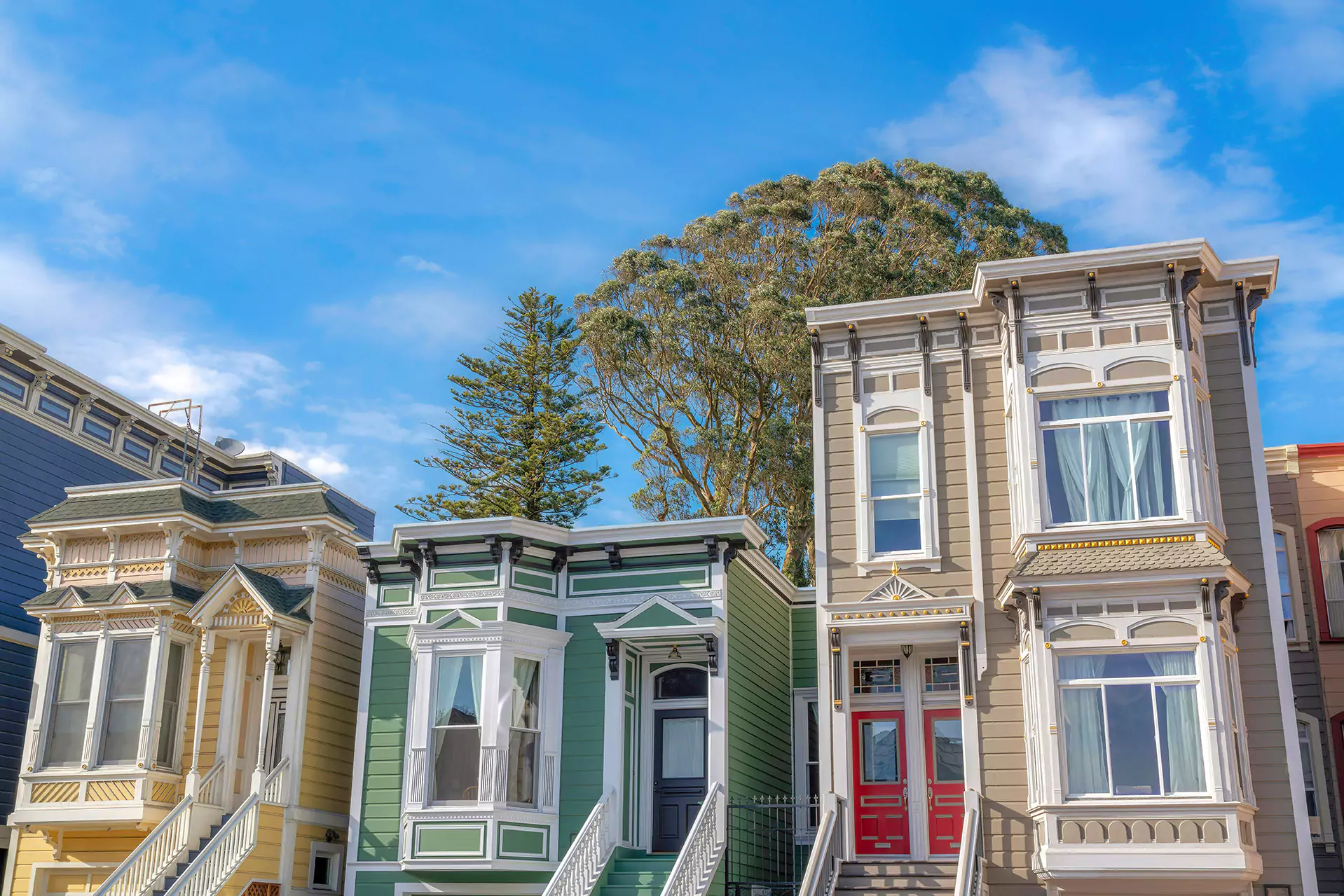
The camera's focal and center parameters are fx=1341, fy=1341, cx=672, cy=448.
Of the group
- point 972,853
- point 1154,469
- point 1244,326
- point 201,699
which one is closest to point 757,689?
point 972,853

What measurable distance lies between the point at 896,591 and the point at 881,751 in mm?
2354

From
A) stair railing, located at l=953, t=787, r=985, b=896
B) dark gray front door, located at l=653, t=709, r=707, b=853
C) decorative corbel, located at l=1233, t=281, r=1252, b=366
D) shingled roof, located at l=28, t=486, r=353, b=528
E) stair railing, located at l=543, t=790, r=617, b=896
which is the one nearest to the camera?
stair railing, located at l=953, t=787, r=985, b=896

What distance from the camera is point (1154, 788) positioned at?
50.2ft

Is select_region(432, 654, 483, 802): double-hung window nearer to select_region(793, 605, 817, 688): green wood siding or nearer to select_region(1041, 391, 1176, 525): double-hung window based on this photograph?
select_region(793, 605, 817, 688): green wood siding

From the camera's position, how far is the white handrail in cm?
1748

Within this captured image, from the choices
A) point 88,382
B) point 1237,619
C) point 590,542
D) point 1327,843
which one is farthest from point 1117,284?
point 88,382

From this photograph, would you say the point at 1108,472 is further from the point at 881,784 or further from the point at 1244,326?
the point at 881,784

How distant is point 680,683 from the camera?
64.8 ft

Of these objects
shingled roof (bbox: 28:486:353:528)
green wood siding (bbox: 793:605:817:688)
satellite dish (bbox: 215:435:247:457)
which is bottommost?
green wood siding (bbox: 793:605:817:688)

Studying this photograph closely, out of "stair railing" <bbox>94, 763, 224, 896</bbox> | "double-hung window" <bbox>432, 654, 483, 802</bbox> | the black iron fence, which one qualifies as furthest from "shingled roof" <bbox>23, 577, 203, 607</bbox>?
the black iron fence

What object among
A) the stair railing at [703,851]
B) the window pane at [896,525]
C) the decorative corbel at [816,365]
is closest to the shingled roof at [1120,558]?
the window pane at [896,525]

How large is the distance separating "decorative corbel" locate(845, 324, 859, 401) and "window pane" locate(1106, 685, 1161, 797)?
550 centimetres

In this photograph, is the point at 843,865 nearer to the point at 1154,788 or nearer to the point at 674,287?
the point at 1154,788

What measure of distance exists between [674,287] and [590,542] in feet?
47.9
